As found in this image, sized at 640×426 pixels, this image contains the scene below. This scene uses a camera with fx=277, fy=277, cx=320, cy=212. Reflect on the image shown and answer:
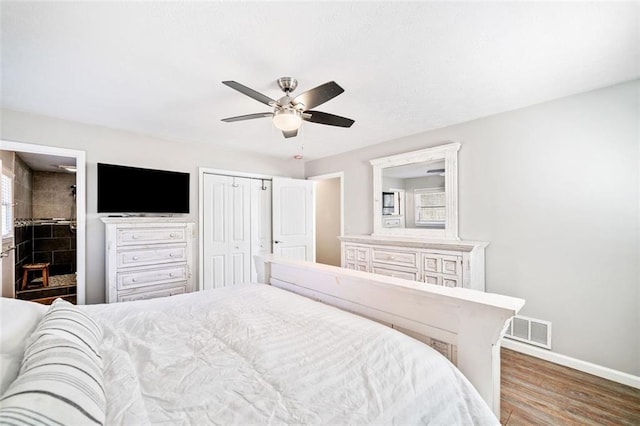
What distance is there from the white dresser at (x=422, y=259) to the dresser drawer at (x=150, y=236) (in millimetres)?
2234

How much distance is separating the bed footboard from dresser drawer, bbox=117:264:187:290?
8.01ft

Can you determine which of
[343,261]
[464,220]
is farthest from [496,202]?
[343,261]

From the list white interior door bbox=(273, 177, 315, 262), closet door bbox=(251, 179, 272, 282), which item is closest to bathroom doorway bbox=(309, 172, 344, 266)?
white interior door bbox=(273, 177, 315, 262)

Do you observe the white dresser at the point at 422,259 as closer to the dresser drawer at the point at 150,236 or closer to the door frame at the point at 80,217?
the dresser drawer at the point at 150,236

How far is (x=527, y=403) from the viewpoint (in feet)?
6.35

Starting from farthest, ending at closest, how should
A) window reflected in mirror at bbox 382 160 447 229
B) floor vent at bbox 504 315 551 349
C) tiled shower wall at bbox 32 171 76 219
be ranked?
tiled shower wall at bbox 32 171 76 219 < window reflected in mirror at bbox 382 160 447 229 < floor vent at bbox 504 315 551 349

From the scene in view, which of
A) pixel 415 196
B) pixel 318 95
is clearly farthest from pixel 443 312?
pixel 415 196

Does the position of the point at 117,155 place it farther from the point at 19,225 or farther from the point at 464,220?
the point at 464,220

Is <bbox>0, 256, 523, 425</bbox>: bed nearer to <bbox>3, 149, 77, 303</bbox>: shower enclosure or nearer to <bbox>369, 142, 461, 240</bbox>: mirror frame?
<bbox>369, 142, 461, 240</bbox>: mirror frame

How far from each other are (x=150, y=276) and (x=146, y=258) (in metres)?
0.22

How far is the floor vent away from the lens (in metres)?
2.59

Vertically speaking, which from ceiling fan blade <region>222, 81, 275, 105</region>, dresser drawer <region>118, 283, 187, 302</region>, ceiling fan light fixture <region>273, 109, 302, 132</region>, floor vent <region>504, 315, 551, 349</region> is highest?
ceiling fan blade <region>222, 81, 275, 105</region>

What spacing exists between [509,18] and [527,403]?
2.48 m

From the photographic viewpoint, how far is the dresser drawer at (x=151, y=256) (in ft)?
10.2
